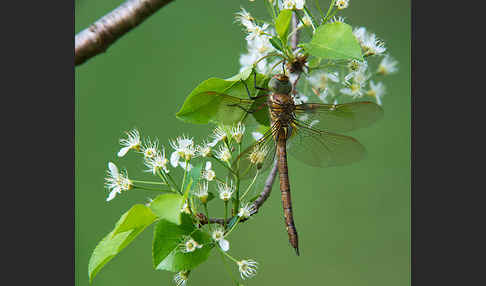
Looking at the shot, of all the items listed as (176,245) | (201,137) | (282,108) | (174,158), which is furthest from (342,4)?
(201,137)

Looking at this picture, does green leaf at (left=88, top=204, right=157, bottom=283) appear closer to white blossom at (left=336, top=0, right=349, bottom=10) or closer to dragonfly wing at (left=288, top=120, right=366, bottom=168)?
dragonfly wing at (left=288, top=120, right=366, bottom=168)

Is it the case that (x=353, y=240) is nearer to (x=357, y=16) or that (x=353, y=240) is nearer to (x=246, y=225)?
(x=246, y=225)

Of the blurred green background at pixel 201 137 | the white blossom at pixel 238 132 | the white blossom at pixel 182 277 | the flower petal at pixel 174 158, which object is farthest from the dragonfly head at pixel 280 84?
the blurred green background at pixel 201 137

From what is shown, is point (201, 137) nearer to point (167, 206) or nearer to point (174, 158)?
point (174, 158)

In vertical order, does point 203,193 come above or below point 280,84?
below

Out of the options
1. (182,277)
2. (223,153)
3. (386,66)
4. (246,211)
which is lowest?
(182,277)

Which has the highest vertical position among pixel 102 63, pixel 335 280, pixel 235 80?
pixel 102 63

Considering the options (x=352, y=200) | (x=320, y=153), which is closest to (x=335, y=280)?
(x=352, y=200)
